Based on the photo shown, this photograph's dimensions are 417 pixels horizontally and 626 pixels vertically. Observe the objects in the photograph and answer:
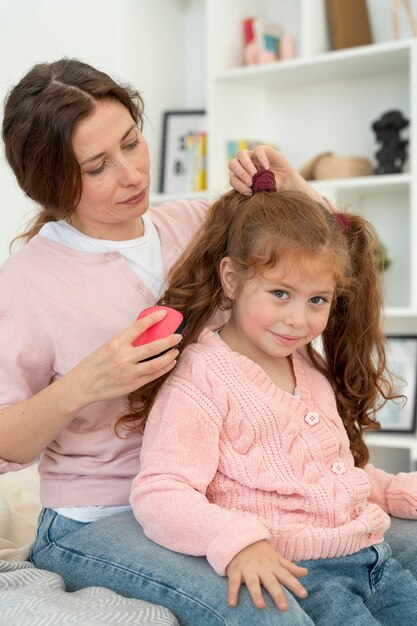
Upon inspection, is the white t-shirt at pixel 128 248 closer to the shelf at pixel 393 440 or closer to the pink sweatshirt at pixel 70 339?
the pink sweatshirt at pixel 70 339

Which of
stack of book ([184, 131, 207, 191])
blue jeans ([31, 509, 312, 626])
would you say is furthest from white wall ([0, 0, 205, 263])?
blue jeans ([31, 509, 312, 626])

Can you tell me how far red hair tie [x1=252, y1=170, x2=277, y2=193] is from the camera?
1.53 m

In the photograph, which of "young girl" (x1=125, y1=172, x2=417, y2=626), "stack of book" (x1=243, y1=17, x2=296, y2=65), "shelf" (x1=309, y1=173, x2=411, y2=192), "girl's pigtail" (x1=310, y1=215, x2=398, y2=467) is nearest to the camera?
"young girl" (x1=125, y1=172, x2=417, y2=626)

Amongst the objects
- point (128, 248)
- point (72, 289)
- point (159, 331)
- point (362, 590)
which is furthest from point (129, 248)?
point (362, 590)

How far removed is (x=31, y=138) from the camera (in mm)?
1551

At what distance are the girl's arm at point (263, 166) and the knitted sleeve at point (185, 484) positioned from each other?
38 cm

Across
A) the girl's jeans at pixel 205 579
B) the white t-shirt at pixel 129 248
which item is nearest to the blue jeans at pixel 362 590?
the girl's jeans at pixel 205 579

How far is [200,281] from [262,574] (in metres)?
0.55

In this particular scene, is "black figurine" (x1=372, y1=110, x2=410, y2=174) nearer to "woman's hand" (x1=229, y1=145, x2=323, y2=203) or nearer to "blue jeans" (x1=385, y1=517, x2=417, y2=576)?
"woman's hand" (x1=229, y1=145, x2=323, y2=203)

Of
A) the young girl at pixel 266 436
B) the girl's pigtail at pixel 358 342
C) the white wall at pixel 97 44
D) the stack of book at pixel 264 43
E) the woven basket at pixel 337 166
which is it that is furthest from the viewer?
the white wall at pixel 97 44

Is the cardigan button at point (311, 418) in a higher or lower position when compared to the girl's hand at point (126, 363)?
lower

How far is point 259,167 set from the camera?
1.62 meters

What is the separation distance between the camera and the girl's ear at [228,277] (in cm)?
149

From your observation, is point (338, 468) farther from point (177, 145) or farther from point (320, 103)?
point (177, 145)
